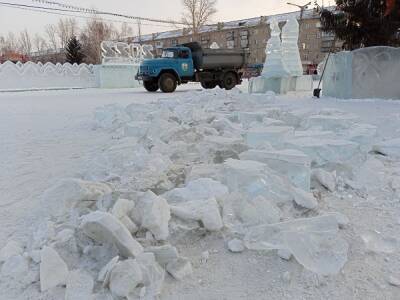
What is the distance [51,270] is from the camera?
1.52m

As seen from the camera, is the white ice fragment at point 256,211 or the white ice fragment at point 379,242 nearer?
the white ice fragment at point 379,242

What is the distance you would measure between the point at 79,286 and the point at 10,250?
0.52 meters

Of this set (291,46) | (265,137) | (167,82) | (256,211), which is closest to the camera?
(256,211)

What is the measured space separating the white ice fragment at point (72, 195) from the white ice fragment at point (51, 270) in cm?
50

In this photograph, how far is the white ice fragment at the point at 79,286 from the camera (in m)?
1.41

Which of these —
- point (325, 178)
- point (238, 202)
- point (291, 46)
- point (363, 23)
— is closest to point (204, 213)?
point (238, 202)

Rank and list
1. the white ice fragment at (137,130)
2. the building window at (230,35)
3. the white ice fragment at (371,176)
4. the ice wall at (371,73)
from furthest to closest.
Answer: the building window at (230,35) → the ice wall at (371,73) → the white ice fragment at (137,130) → the white ice fragment at (371,176)

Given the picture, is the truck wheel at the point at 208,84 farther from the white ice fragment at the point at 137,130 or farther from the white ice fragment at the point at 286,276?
the white ice fragment at the point at 286,276

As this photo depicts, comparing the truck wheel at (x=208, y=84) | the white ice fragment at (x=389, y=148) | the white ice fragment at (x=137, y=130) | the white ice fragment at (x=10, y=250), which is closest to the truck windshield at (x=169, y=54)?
the truck wheel at (x=208, y=84)

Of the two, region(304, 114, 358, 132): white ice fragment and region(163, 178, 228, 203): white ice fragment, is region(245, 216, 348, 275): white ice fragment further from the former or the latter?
region(304, 114, 358, 132): white ice fragment

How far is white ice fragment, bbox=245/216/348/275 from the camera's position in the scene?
62.8 inches

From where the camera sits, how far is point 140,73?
14547 mm

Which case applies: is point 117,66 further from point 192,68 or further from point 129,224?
point 129,224

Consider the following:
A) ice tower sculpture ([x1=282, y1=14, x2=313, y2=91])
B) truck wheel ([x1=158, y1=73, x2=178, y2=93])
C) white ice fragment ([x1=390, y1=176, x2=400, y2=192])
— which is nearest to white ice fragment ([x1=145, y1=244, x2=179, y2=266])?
white ice fragment ([x1=390, y1=176, x2=400, y2=192])
